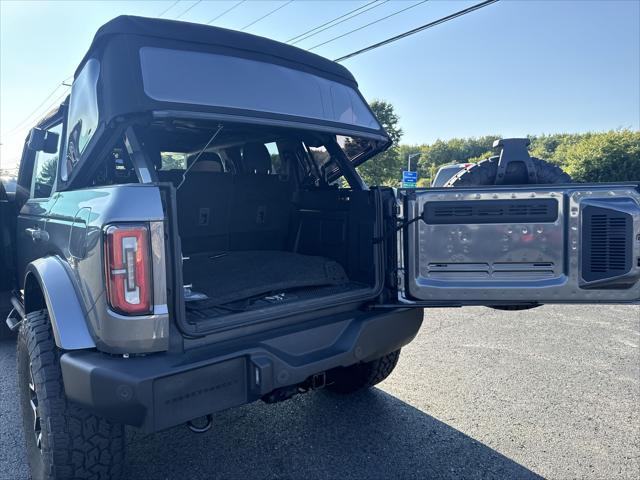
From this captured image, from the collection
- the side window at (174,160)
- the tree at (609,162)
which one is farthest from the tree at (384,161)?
the side window at (174,160)

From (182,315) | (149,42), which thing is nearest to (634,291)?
(182,315)

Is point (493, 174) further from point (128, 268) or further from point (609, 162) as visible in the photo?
point (609, 162)

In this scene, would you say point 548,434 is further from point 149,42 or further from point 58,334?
point 149,42

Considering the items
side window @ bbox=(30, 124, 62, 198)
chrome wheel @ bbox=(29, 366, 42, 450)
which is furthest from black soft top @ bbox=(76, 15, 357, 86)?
chrome wheel @ bbox=(29, 366, 42, 450)

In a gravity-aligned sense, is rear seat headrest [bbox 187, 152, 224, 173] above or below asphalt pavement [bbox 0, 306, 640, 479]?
above

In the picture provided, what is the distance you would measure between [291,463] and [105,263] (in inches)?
65.2

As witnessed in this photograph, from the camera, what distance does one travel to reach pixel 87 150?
8.32ft

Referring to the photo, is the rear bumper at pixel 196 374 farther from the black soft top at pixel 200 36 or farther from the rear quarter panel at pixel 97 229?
the black soft top at pixel 200 36

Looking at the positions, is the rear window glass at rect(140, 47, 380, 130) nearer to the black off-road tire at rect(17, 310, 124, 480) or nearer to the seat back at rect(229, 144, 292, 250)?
the seat back at rect(229, 144, 292, 250)

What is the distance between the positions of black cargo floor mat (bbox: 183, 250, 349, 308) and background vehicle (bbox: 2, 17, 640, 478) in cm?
2

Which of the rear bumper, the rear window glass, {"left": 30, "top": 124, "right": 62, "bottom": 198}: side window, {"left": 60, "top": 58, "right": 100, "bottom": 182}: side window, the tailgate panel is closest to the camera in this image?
the rear bumper

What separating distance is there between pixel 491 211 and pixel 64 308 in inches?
89.8

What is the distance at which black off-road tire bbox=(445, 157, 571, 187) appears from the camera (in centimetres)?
309

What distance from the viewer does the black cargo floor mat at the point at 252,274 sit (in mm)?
2877
